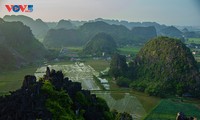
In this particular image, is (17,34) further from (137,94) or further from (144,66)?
(137,94)

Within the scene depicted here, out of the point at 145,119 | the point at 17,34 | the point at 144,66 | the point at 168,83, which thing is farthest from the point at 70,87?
the point at 17,34

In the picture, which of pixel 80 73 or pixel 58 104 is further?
pixel 80 73

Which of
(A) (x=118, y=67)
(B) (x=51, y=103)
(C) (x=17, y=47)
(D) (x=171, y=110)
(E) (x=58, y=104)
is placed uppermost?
(B) (x=51, y=103)

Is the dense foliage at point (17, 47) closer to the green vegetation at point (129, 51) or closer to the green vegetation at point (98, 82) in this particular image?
the green vegetation at point (98, 82)

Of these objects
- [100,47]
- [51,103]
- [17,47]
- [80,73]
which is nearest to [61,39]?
[100,47]

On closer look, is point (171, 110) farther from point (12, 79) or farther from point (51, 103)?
point (12, 79)

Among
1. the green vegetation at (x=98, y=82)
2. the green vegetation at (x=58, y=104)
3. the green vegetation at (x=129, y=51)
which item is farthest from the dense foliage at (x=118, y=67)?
the green vegetation at (x=129, y=51)
